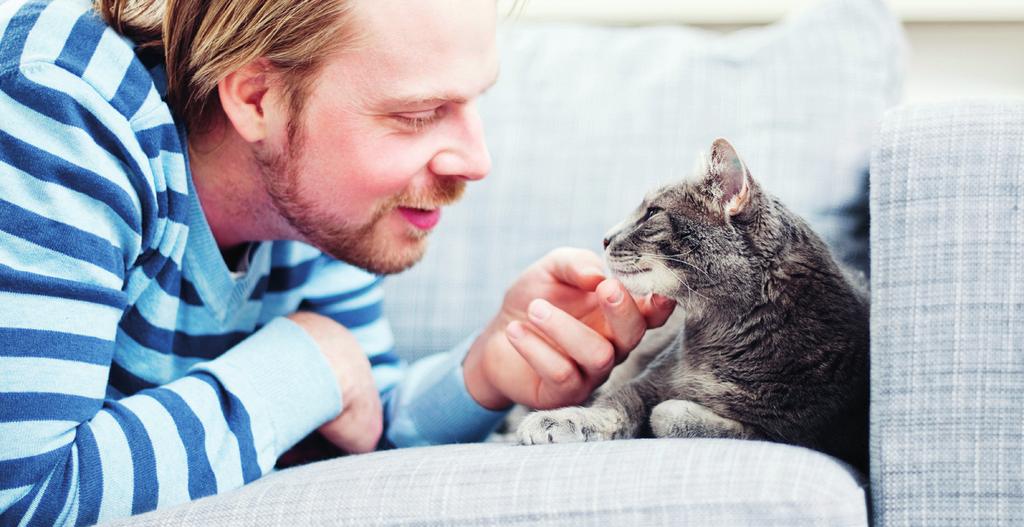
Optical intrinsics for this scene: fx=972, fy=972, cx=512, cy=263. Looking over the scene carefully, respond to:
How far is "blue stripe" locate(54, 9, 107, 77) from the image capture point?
931 millimetres

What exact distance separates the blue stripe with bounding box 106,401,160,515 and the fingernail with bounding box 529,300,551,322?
40 cm

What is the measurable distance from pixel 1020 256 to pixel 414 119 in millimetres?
629

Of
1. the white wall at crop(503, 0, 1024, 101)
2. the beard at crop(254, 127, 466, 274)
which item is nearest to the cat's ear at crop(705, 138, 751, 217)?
the beard at crop(254, 127, 466, 274)

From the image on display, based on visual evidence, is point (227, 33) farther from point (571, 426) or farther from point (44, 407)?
point (571, 426)

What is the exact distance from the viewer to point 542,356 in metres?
1.04

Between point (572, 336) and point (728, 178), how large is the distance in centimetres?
23

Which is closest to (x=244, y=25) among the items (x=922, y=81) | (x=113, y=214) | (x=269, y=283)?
(x=113, y=214)

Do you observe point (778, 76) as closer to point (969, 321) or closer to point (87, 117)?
point (969, 321)

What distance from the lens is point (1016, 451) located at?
796 mm

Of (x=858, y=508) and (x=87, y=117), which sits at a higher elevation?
(x=87, y=117)

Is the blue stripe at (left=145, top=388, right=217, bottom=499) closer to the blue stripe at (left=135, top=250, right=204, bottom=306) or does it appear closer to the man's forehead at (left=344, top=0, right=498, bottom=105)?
the blue stripe at (left=135, top=250, right=204, bottom=306)

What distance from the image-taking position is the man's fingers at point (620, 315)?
0.99 metres

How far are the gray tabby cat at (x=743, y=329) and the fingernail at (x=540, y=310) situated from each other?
8 cm

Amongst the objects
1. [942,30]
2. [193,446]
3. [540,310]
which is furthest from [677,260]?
[942,30]
